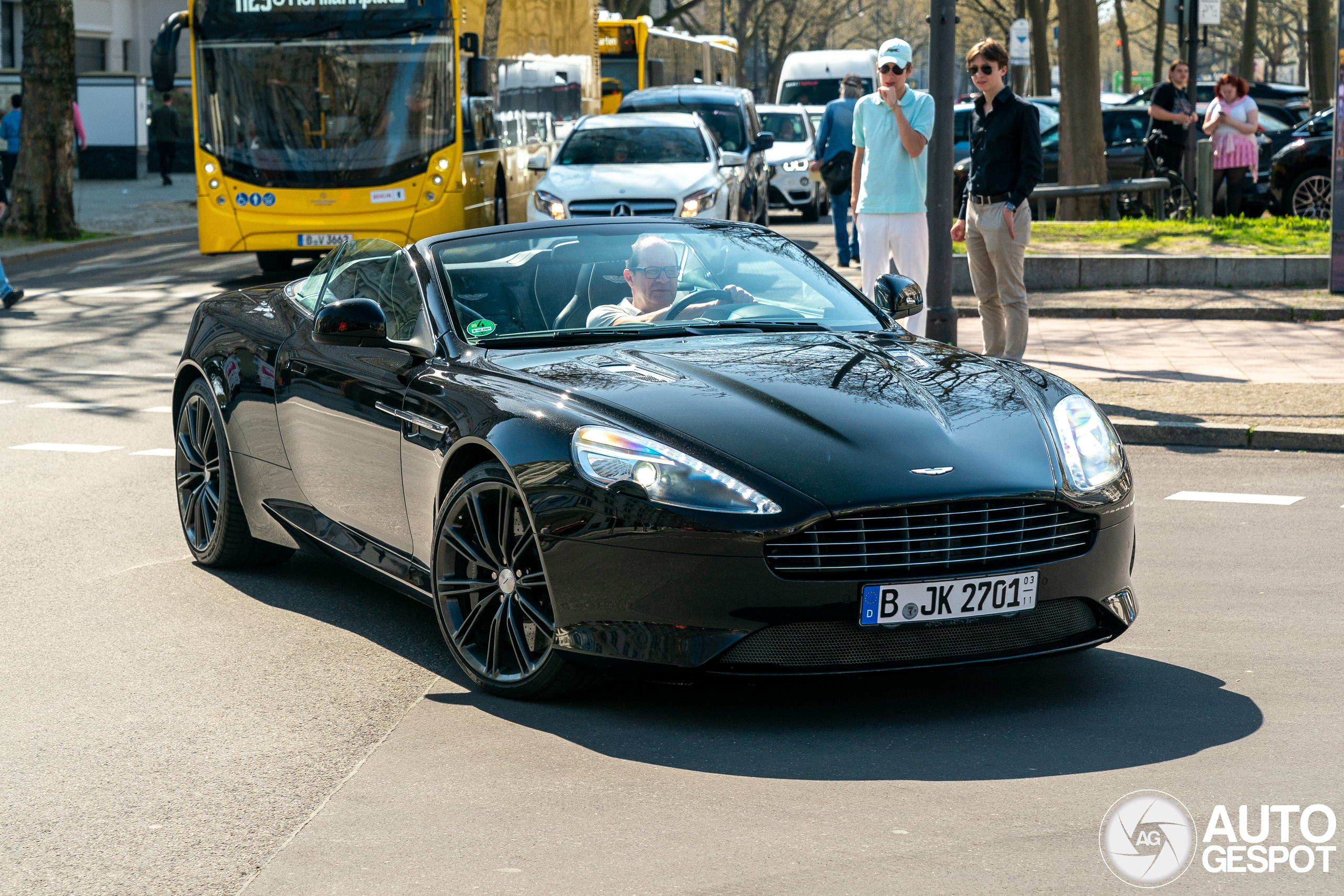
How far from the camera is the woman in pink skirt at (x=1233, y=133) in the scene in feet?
66.8

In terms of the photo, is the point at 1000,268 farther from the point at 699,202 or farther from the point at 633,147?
the point at 633,147

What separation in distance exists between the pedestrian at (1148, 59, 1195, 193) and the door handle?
→ 1699 centimetres

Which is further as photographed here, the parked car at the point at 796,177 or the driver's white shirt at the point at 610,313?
the parked car at the point at 796,177

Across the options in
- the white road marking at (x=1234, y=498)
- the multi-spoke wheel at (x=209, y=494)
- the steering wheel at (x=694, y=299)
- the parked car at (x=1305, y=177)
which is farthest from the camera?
the parked car at (x=1305, y=177)

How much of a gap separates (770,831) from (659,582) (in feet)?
2.70

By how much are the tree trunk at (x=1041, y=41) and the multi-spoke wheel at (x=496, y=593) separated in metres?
29.2

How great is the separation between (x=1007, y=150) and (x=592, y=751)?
6.82 m

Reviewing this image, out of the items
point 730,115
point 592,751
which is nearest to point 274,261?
point 730,115

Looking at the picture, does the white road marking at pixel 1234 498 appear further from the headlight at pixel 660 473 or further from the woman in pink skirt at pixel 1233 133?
the woman in pink skirt at pixel 1233 133

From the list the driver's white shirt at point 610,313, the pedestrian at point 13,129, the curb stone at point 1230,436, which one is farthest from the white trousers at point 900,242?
the pedestrian at point 13,129

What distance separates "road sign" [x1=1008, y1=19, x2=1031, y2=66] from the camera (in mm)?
39031

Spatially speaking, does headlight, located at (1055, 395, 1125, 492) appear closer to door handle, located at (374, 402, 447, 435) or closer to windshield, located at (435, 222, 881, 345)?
windshield, located at (435, 222, 881, 345)

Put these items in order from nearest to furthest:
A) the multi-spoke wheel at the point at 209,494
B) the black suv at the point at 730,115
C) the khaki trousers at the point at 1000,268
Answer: the multi-spoke wheel at the point at 209,494 < the khaki trousers at the point at 1000,268 < the black suv at the point at 730,115

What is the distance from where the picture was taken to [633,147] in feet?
63.2
